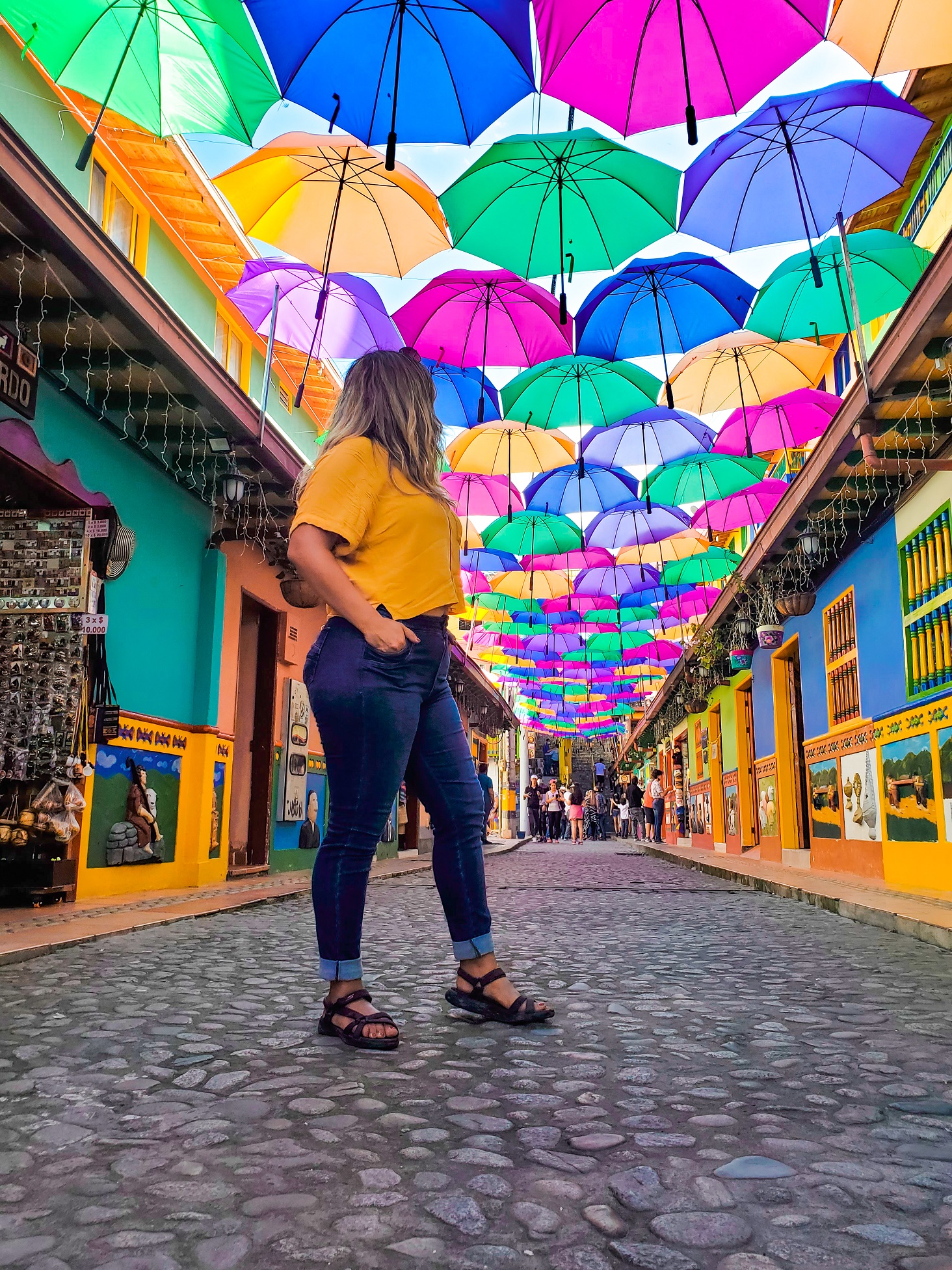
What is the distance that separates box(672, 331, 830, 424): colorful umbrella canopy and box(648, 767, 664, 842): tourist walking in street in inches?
865

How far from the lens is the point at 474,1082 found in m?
2.20

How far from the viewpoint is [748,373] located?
10055mm

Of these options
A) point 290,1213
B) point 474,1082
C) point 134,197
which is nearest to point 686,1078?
point 474,1082

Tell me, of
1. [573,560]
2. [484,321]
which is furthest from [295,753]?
[573,560]

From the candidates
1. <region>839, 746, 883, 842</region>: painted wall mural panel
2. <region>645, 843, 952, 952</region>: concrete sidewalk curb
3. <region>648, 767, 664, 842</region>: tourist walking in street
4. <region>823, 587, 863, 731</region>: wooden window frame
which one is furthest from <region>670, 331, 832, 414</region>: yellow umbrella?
<region>648, 767, 664, 842</region>: tourist walking in street

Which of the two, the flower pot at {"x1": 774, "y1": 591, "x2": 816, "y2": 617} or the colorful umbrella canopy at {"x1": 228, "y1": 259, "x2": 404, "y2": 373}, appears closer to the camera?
the colorful umbrella canopy at {"x1": 228, "y1": 259, "x2": 404, "y2": 373}

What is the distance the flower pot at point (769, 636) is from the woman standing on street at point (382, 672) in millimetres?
10674

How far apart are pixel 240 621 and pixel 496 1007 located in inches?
349

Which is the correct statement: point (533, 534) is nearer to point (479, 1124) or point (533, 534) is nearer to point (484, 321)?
point (484, 321)

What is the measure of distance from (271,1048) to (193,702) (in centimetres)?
726

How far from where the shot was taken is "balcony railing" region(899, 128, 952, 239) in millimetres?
8320

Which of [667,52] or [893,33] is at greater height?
[667,52]

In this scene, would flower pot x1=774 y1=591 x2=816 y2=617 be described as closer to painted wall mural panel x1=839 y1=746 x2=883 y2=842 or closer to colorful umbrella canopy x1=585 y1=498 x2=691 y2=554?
painted wall mural panel x1=839 y1=746 x2=883 y2=842

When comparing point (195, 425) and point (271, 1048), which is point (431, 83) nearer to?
point (195, 425)
